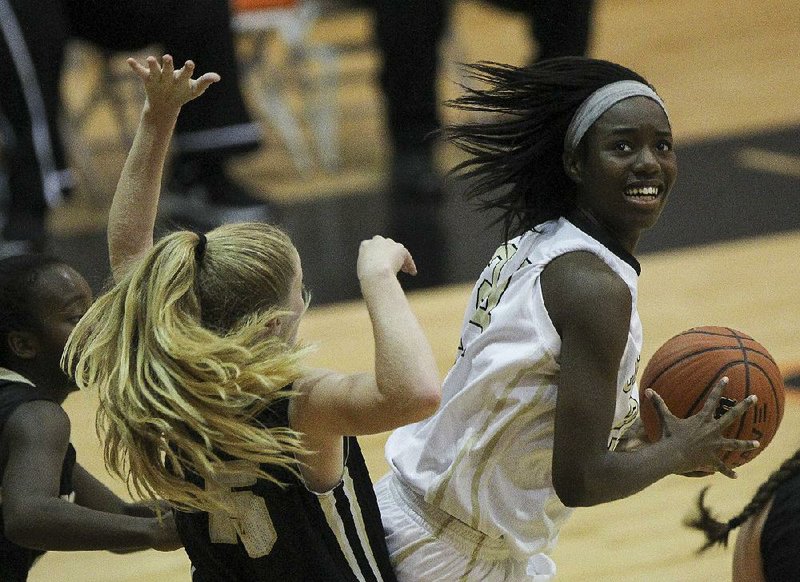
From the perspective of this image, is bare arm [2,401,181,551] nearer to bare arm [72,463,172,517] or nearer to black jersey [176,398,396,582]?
black jersey [176,398,396,582]

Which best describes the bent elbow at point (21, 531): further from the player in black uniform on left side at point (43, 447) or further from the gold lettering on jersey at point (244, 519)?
the gold lettering on jersey at point (244, 519)

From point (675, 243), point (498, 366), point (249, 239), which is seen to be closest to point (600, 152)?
point (498, 366)

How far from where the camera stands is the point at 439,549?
2264 mm

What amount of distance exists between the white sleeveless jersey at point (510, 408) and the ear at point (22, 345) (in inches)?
27.7

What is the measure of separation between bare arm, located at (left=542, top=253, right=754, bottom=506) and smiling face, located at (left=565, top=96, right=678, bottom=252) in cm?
13

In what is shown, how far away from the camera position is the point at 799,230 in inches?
218

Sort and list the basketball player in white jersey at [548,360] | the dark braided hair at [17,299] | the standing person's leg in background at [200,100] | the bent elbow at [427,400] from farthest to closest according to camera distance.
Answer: the standing person's leg in background at [200,100]
the dark braided hair at [17,299]
the basketball player in white jersey at [548,360]
the bent elbow at [427,400]

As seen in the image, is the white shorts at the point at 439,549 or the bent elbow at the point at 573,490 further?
the white shorts at the point at 439,549

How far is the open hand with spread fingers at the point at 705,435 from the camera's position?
2129 mm

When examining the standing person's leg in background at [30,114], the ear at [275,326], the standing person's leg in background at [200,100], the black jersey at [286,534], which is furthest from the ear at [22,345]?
the standing person's leg in background at [200,100]

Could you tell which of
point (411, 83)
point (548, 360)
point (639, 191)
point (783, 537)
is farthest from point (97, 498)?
point (411, 83)

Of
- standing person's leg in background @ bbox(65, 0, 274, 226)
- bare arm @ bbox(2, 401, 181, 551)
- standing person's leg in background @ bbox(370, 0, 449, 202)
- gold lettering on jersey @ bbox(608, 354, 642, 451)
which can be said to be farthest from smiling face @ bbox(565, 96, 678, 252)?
standing person's leg in background @ bbox(370, 0, 449, 202)

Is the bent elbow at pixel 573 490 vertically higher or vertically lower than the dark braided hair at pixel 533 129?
lower

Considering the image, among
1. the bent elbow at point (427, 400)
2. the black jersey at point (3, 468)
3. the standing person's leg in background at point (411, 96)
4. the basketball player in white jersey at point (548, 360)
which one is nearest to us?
the bent elbow at point (427, 400)
